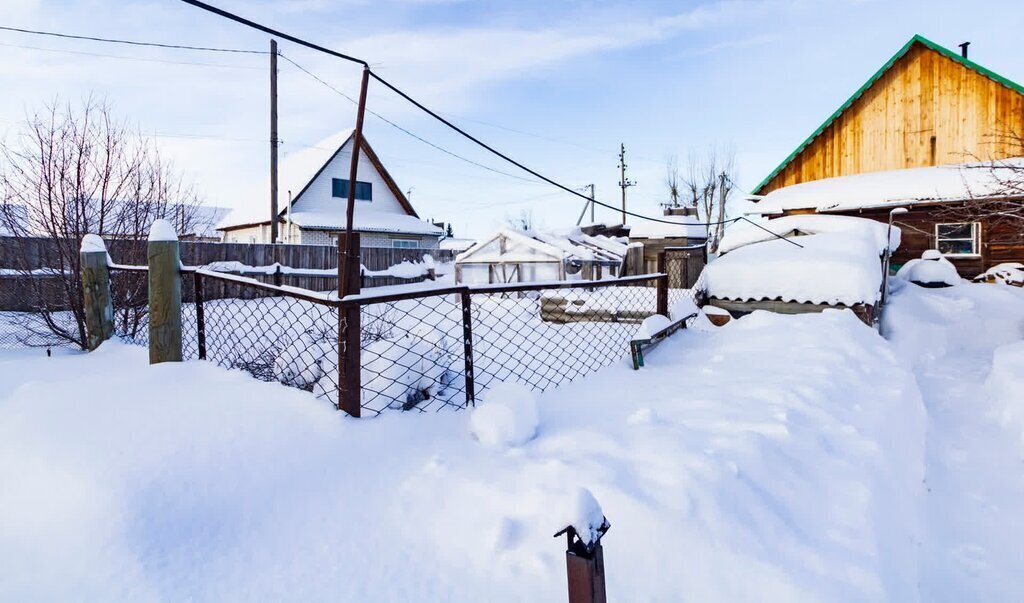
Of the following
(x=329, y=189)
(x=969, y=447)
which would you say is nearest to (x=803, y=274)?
(x=969, y=447)

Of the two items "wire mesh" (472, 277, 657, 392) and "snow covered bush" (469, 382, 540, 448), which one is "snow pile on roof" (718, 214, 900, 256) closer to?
"wire mesh" (472, 277, 657, 392)

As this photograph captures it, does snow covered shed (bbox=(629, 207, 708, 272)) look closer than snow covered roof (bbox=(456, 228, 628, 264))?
No

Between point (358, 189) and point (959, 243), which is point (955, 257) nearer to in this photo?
point (959, 243)

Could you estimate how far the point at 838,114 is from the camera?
605 inches

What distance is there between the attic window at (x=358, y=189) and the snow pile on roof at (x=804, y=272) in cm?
1722

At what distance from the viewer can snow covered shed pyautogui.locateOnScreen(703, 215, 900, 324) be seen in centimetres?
582

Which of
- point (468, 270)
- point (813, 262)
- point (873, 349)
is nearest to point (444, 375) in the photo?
point (873, 349)

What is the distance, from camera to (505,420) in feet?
7.43

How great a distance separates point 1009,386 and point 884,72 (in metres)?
14.0

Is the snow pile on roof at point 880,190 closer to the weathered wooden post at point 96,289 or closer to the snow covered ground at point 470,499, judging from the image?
the snow covered ground at point 470,499

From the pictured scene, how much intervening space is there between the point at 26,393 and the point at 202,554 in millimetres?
1876

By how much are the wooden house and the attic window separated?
15.5m

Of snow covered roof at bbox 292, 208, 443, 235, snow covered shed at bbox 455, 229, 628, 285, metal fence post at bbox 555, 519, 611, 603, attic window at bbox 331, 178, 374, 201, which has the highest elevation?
attic window at bbox 331, 178, 374, 201

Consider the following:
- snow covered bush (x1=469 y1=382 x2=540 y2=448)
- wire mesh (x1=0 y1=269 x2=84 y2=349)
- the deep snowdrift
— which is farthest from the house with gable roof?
snow covered bush (x1=469 y1=382 x2=540 y2=448)
